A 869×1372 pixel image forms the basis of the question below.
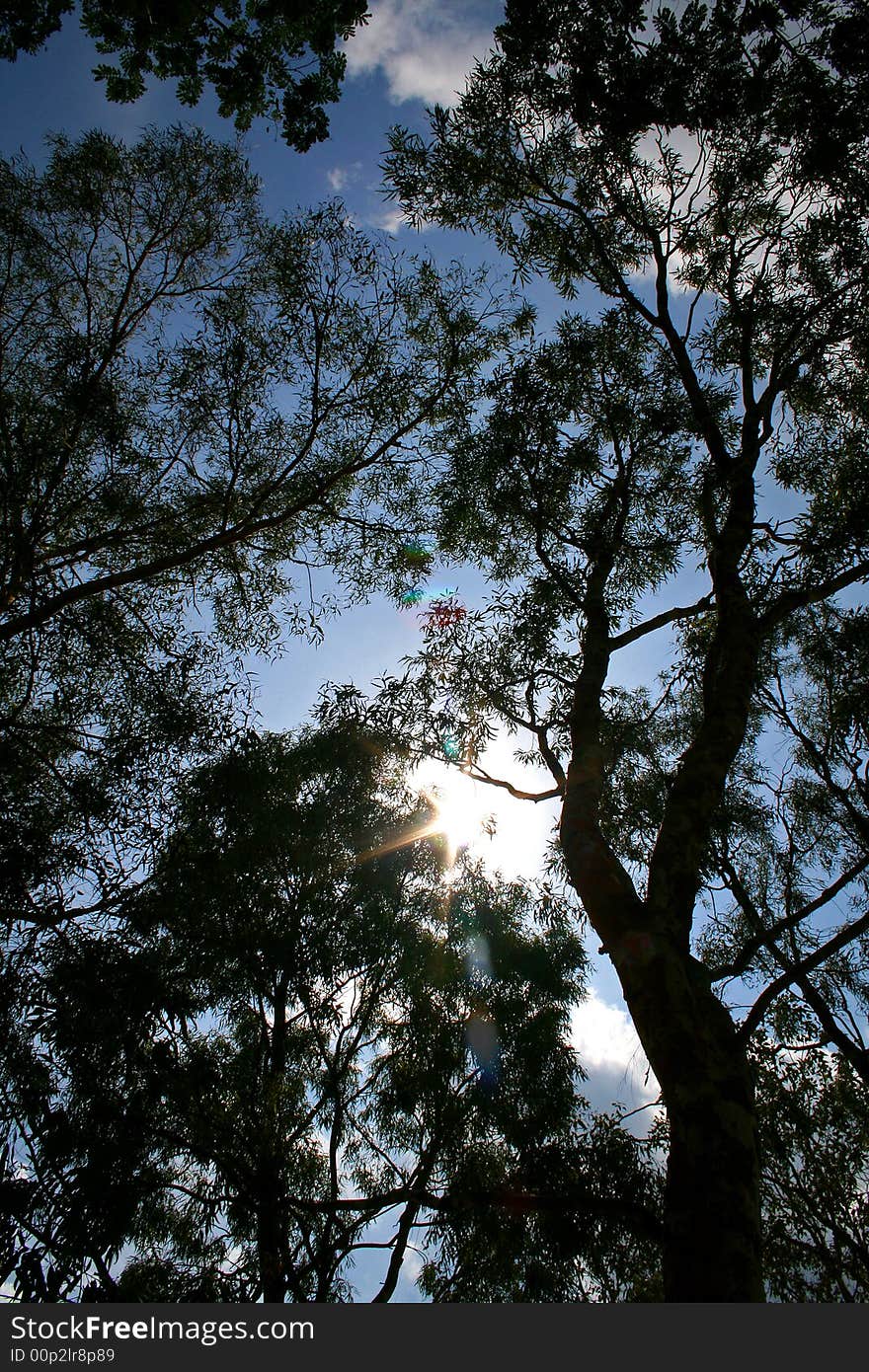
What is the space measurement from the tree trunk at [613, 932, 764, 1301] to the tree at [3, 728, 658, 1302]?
41.2 inches

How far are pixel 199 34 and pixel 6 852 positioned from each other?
7.08 metres

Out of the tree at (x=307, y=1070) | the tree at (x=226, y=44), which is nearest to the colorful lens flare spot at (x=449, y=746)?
the tree at (x=307, y=1070)

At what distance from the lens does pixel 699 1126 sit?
2.90m

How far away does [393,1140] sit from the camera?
6656 millimetres

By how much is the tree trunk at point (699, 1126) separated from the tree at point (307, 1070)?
105 cm

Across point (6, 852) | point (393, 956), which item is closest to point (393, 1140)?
point (393, 956)

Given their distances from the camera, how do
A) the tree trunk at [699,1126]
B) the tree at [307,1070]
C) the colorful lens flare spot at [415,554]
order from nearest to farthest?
the tree trunk at [699,1126] → the tree at [307,1070] → the colorful lens flare spot at [415,554]

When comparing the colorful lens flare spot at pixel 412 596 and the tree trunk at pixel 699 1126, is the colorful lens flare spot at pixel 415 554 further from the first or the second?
the tree trunk at pixel 699 1126

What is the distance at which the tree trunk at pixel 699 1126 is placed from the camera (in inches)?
102

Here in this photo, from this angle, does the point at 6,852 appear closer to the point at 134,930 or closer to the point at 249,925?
the point at 134,930

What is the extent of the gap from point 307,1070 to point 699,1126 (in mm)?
5380

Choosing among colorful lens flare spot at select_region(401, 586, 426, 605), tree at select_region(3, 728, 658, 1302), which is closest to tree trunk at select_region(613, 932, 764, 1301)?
tree at select_region(3, 728, 658, 1302)

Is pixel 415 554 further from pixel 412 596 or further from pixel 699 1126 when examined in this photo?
pixel 699 1126

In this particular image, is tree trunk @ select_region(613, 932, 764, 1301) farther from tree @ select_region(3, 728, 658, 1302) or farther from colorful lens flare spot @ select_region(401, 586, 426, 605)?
colorful lens flare spot @ select_region(401, 586, 426, 605)
